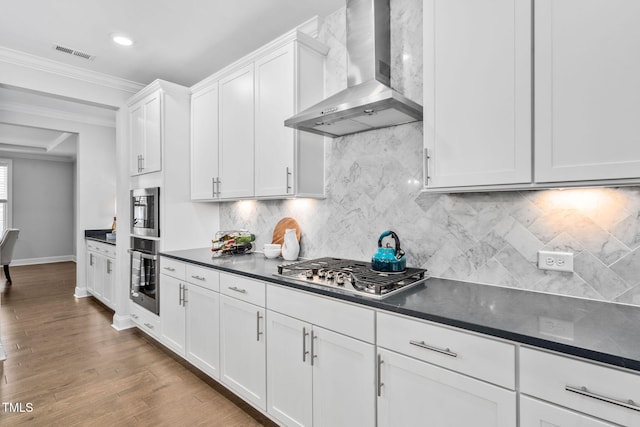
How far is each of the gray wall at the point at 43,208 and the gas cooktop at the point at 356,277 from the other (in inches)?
343

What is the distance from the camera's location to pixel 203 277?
8.18ft

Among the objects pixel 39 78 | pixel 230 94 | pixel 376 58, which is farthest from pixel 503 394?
pixel 39 78

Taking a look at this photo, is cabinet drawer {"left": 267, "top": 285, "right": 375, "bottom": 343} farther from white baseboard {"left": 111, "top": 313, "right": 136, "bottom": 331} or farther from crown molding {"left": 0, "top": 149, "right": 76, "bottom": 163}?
crown molding {"left": 0, "top": 149, "right": 76, "bottom": 163}

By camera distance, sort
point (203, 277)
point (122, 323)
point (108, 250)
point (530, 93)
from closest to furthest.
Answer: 1. point (530, 93)
2. point (203, 277)
3. point (122, 323)
4. point (108, 250)

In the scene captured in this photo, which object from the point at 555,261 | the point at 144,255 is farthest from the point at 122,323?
the point at 555,261

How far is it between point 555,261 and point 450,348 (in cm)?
74

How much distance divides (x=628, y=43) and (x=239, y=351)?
238cm

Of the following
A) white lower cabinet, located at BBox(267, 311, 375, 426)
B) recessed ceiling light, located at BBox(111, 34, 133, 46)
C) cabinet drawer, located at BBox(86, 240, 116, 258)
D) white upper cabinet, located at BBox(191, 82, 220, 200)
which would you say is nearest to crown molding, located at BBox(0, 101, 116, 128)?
cabinet drawer, located at BBox(86, 240, 116, 258)

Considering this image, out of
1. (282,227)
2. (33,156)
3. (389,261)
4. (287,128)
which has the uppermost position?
(33,156)

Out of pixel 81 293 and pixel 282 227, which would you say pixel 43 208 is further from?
pixel 282 227

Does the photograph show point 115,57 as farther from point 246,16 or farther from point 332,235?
point 332,235

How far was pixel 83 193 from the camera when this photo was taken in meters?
5.33

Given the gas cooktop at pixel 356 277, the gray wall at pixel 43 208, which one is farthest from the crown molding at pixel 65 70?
the gray wall at pixel 43 208

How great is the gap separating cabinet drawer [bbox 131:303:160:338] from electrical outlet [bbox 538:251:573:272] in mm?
3010
